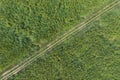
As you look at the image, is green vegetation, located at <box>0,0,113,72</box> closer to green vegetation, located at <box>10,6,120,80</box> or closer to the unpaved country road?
the unpaved country road

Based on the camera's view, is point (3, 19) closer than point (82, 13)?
Yes

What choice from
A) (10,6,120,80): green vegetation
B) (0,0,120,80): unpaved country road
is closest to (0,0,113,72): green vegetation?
(0,0,120,80): unpaved country road

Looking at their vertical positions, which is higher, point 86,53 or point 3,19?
point 3,19

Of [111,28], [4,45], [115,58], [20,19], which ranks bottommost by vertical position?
[115,58]

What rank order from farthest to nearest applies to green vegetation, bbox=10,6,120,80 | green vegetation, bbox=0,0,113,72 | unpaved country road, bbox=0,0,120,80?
green vegetation, bbox=10,6,120,80
unpaved country road, bbox=0,0,120,80
green vegetation, bbox=0,0,113,72

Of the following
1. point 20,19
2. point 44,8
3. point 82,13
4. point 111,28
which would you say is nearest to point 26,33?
point 20,19

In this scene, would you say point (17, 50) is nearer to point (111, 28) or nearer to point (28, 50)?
point (28, 50)
